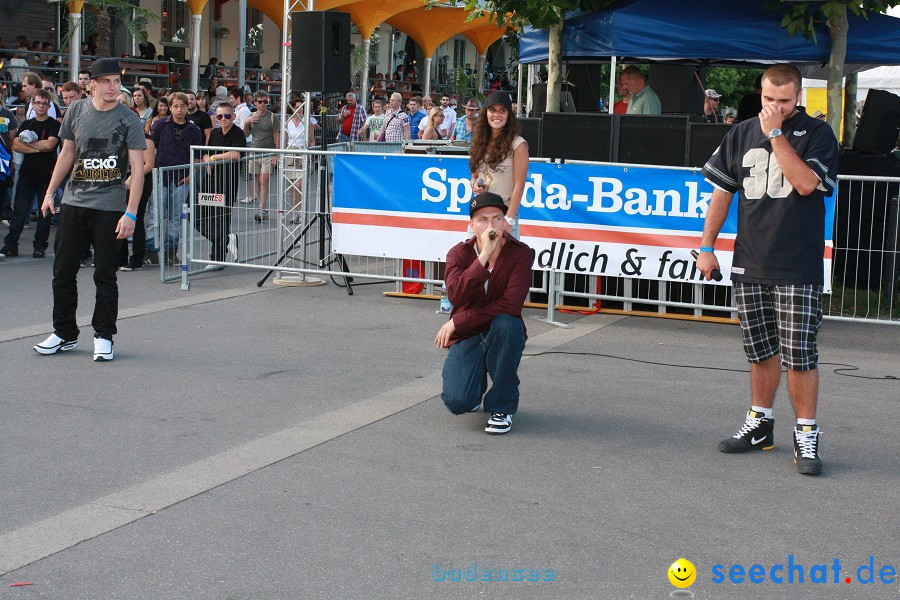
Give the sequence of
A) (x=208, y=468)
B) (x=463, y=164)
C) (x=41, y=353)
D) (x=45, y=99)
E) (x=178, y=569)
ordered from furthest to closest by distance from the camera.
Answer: (x=45, y=99) < (x=463, y=164) < (x=41, y=353) < (x=208, y=468) < (x=178, y=569)

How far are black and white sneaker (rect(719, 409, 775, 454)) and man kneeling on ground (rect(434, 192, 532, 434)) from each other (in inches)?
47.1

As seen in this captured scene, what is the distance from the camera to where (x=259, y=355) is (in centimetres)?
852

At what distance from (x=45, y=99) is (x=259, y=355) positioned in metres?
6.84

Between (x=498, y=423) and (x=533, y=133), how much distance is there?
6316 millimetres

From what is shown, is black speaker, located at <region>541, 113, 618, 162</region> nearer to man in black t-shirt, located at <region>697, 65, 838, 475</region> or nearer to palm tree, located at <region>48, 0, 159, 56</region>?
man in black t-shirt, located at <region>697, 65, 838, 475</region>

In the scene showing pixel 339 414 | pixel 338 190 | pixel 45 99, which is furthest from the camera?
pixel 45 99

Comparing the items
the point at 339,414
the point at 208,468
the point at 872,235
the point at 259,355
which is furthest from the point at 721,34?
the point at 208,468

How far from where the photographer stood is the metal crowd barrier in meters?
10.3

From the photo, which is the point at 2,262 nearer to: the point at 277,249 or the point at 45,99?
the point at 45,99

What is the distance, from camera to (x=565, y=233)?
10070 mm

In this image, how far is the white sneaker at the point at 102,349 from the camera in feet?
26.7

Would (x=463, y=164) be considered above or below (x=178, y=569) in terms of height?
above

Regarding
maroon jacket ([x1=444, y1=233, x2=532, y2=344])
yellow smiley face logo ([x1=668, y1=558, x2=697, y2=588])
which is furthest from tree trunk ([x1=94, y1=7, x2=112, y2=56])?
yellow smiley face logo ([x1=668, y1=558, x2=697, y2=588])

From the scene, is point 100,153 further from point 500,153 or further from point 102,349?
point 500,153
